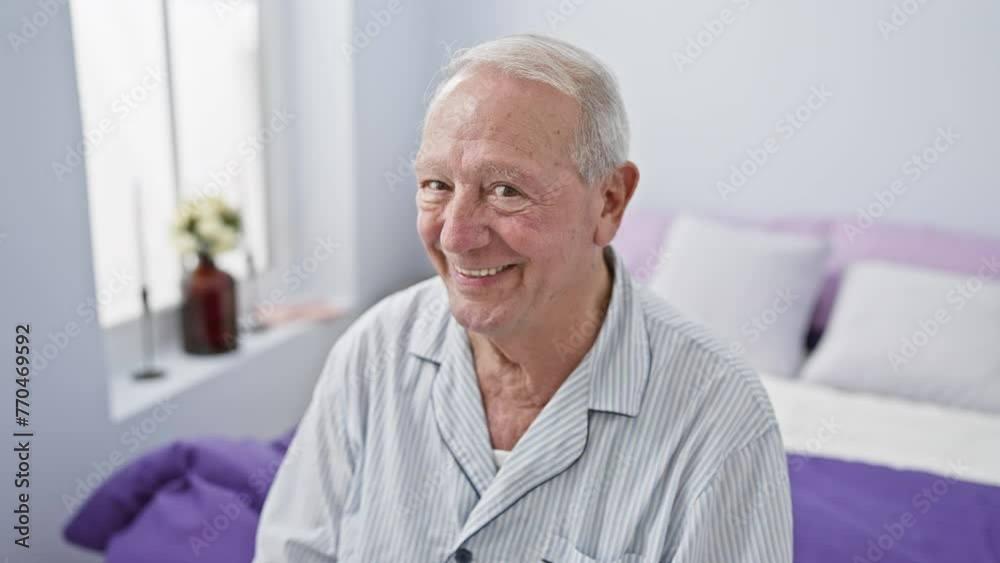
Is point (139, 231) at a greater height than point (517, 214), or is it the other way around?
point (517, 214)

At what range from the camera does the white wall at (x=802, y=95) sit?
8.89ft

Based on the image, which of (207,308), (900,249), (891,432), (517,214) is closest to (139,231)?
(207,308)

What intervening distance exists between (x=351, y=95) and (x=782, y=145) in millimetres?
1520

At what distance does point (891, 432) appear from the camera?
6.93ft

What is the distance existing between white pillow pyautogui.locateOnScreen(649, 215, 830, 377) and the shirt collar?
50.0 inches

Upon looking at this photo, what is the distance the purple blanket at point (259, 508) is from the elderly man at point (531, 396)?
0.36 meters

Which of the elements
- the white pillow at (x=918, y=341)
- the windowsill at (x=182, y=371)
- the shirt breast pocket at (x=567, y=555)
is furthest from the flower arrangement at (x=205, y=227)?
the white pillow at (x=918, y=341)

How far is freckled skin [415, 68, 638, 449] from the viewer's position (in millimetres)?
1072

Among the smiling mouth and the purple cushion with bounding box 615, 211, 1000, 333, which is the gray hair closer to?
the smiling mouth

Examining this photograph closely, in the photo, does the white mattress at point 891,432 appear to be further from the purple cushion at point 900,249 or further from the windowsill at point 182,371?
the windowsill at point 182,371

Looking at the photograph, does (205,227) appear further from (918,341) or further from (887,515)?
(918,341)

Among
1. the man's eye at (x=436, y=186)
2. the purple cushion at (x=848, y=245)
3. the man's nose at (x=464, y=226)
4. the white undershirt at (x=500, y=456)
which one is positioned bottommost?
the purple cushion at (x=848, y=245)

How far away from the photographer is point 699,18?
3.00 m

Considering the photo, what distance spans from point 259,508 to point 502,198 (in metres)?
0.90
